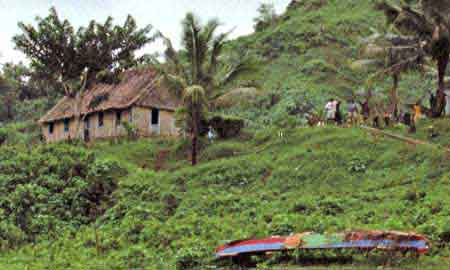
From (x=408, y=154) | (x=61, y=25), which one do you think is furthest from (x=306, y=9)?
(x=408, y=154)

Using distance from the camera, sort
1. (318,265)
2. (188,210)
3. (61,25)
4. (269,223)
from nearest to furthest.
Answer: (318,265)
(269,223)
(188,210)
(61,25)

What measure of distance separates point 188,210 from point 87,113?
68.9 feet

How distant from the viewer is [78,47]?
33.7m

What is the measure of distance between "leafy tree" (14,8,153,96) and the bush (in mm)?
8062

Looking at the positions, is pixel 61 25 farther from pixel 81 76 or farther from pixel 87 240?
pixel 87 240

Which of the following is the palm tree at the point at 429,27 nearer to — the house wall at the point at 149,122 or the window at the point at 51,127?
the house wall at the point at 149,122

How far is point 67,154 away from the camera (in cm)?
2625

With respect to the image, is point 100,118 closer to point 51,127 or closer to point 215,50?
point 51,127

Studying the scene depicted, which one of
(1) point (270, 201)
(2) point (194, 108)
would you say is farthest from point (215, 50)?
(1) point (270, 201)

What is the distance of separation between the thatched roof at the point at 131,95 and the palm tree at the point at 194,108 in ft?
28.0

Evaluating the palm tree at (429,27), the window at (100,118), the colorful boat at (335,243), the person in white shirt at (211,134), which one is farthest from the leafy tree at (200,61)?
the colorful boat at (335,243)

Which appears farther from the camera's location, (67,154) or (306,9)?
(306,9)

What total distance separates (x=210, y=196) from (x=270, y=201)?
83.0 inches

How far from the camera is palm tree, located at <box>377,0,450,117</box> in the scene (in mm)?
23828
